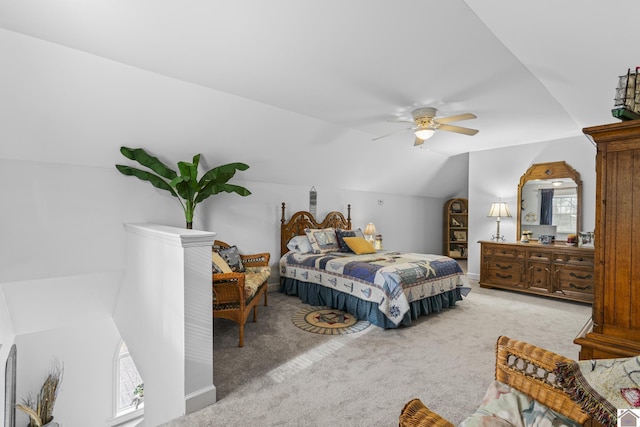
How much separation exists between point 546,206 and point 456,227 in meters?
3.19

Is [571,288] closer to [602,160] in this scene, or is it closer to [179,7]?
[602,160]

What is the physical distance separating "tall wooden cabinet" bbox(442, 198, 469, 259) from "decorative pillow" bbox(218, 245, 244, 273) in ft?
20.3

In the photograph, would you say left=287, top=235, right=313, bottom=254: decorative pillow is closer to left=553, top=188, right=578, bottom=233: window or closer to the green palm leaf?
the green palm leaf

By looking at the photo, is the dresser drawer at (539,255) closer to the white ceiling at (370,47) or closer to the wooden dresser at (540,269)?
the wooden dresser at (540,269)

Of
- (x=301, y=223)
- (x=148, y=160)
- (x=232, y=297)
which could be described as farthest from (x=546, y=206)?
(x=148, y=160)

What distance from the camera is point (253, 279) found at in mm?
3760

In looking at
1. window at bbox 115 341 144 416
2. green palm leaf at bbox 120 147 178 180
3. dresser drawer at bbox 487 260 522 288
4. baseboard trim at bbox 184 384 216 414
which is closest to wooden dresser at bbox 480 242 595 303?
dresser drawer at bbox 487 260 522 288

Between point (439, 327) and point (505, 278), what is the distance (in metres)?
2.42

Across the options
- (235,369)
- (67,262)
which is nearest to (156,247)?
(235,369)

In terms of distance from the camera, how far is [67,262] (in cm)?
343

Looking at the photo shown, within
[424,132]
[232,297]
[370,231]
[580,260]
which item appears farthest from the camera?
[370,231]

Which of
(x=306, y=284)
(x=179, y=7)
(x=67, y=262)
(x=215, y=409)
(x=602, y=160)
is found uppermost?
(x=179, y=7)

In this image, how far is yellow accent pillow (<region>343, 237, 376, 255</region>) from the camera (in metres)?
5.05

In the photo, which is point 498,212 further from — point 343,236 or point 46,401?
point 46,401
